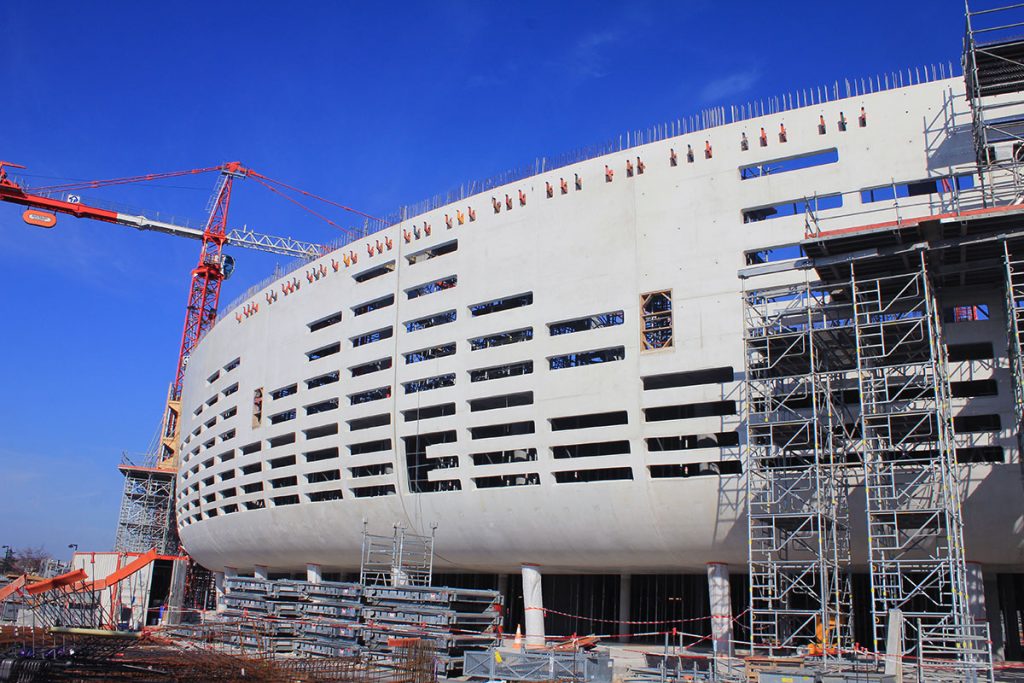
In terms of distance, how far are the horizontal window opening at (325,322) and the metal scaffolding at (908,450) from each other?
991 inches

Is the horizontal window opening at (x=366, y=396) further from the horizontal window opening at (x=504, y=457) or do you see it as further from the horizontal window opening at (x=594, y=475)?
the horizontal window opening at (x=594, y=475)

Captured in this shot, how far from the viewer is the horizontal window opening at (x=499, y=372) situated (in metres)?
35.9

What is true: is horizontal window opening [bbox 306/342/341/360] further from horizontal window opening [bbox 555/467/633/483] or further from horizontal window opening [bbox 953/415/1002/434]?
horizontal window opening [bbox 953/415/1002/434]

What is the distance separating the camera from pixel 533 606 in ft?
118

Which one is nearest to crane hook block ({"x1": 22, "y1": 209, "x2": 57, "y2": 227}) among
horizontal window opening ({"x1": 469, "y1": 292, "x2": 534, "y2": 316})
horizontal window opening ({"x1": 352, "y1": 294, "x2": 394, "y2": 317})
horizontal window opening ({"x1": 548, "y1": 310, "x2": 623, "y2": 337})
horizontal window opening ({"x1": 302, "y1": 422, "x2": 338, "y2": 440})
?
horizontal window opening ({"x1": 302, "y1": 422, "x2": 338, "y2": 440})

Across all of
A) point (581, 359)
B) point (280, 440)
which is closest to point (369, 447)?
point (280, 440)

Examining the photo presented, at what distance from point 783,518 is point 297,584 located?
18.9m

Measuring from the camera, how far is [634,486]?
31.7 m

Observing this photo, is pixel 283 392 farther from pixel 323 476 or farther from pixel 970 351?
A: pixel 970 351

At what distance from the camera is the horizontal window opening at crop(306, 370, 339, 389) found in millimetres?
43344

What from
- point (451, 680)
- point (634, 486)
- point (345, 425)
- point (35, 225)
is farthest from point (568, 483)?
point (35, 225)

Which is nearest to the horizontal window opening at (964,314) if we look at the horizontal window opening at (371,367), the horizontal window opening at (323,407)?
the horizontal window opening at (371,367)

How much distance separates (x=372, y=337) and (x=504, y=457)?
32.9 feet

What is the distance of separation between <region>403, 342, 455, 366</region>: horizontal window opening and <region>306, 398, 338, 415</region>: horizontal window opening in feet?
18.0
